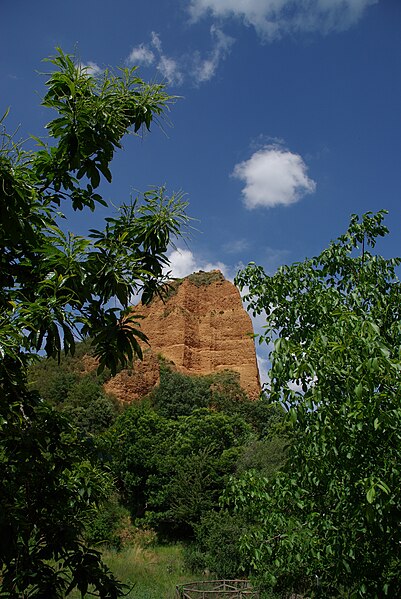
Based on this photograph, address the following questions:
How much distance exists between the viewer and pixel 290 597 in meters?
13.9

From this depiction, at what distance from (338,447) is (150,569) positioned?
731 inches

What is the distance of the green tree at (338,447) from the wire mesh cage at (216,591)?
11.1 m

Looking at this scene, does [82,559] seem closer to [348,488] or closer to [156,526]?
[348,488]

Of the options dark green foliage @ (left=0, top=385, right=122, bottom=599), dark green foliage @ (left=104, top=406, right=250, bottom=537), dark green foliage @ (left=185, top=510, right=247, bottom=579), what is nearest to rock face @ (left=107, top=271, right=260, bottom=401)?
dark green foliage @ (left=104, top=406, right=250, bottom=537)

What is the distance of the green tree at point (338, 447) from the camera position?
2.98m

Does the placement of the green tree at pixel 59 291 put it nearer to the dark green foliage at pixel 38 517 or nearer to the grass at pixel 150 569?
the dark green foliage at pixel 38 517

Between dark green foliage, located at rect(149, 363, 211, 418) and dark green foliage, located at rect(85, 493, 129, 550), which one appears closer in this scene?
dark green foliage, located at rect(85, 493, 129, 550)

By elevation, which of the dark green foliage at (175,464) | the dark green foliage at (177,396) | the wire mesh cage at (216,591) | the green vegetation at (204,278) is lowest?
the wire mesh cage at (216,591)

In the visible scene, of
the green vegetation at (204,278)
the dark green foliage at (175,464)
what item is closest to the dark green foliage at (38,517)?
the dark green foliage at (175,464)

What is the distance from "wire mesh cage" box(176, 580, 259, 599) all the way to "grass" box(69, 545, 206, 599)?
437 millimetres

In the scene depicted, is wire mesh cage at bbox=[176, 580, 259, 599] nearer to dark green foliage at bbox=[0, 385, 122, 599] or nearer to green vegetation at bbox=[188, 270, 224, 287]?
dark green foliage at bbox=[0, 385, 122, 599]

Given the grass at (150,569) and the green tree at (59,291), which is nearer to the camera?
the green tree at (59,291)

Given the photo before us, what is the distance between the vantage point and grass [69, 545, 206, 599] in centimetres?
1545

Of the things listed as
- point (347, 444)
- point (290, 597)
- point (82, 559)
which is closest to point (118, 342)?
point (82, 559)
